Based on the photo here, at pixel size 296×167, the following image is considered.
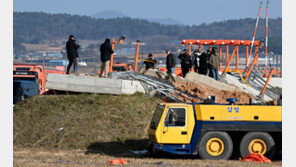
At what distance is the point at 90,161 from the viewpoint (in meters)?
17.6

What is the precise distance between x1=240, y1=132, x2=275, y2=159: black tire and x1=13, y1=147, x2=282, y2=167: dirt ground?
461 mm

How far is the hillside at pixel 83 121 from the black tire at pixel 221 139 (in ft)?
11.5

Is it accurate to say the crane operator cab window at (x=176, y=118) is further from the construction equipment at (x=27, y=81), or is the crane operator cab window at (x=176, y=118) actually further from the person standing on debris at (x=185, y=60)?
the construction equipment at (x=27, y=81)

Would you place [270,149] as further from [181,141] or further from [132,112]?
[132,112]

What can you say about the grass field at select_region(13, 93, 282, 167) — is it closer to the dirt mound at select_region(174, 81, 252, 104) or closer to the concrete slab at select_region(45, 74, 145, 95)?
the concrete slab at select_region(45, 74, 145, 95)

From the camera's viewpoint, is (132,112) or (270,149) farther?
(132,112)

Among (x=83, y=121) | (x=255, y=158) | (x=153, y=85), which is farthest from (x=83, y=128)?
(x=255, y=158)

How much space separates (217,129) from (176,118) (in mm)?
1292

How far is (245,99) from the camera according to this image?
26.3 meters

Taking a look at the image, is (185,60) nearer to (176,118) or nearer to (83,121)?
(83,121)

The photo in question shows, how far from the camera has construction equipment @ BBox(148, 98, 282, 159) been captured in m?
18.2
